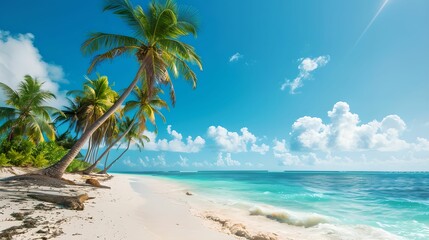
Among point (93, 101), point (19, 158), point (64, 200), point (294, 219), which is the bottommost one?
point (294, 219)

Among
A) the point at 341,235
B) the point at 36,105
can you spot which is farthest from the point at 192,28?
the point at 36,105

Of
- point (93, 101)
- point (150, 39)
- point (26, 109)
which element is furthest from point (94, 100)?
point (150, 39)

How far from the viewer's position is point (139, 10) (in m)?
11.6

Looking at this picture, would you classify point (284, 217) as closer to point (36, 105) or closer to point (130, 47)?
point (130, 47)

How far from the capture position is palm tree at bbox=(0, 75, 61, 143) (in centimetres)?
1789

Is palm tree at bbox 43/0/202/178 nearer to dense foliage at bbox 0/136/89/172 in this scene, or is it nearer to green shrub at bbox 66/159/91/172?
dense foliage at bbox 0/136/89/172

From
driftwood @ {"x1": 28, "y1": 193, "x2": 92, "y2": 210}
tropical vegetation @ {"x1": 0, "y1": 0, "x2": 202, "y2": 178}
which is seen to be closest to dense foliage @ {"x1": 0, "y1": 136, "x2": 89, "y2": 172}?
tropical vegetation @ {"x1": 0, "y1": 0, "x2": 202, "y2": 178}

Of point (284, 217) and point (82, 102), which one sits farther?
point (82, 102)

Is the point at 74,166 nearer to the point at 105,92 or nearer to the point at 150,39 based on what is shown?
the point at 105,92

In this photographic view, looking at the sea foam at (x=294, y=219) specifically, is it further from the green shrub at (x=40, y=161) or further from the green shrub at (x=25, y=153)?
the green shrub at (x=40, y=161)

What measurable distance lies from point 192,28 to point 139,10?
2.79m

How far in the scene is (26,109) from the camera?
715 inches

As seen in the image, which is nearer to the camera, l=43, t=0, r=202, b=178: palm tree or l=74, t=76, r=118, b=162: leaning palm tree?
l=43, t=0, r=202, b=178: palm tree

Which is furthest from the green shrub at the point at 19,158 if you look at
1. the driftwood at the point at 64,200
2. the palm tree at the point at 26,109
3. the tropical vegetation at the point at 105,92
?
the driftwood at the point at 64,200
